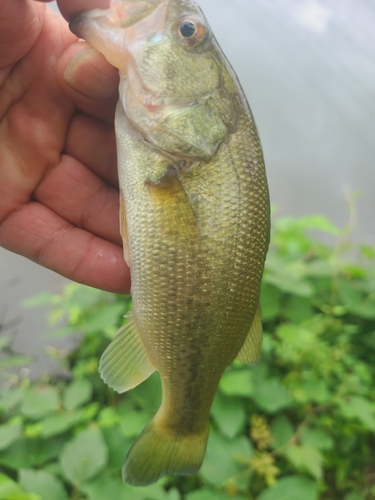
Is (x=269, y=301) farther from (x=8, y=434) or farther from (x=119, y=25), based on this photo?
(x=119, y=25)

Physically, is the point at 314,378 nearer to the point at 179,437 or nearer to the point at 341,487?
the point at 341,487

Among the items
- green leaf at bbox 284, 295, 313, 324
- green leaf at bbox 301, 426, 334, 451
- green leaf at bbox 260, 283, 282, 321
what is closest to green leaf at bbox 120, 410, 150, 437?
green leaf at bbox 301, 426, 334, 451

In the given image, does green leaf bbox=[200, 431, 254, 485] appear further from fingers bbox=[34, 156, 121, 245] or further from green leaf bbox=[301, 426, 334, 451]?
fingers bbox=[34, 156, 121, 245]

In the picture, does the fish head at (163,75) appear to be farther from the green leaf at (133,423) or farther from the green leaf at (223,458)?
the green leaf at (223,458)

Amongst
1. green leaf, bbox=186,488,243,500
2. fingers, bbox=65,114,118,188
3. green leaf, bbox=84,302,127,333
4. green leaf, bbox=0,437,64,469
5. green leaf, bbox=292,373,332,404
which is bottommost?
green leaf, bbox=0,437,64,469

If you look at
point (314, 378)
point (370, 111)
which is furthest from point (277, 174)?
point (314, 378)

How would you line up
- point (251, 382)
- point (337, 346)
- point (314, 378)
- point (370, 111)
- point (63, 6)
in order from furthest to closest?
1. point (370, 111)
2. point (337, 346)
3. point (314, 378)
4. point (251, 382)
5. point (63, 6)
